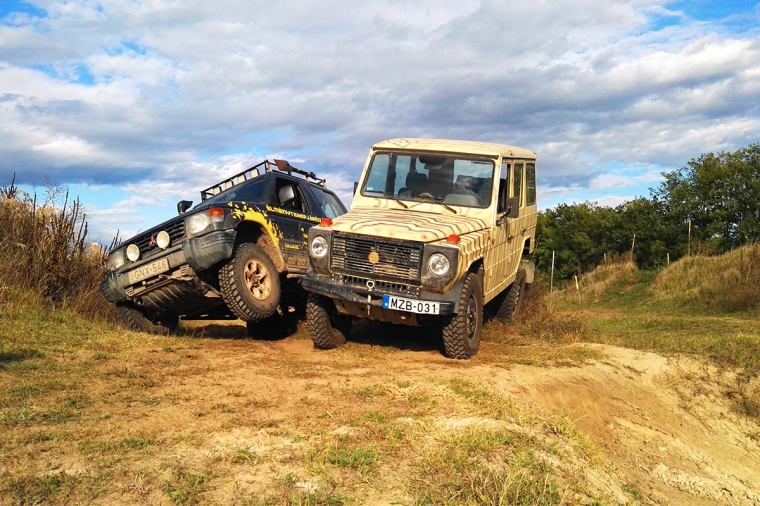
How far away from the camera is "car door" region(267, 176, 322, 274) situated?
27.3ft

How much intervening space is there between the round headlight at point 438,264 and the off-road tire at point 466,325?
15.4 inches

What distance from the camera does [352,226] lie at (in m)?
6.66

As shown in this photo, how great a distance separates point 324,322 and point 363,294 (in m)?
0.87

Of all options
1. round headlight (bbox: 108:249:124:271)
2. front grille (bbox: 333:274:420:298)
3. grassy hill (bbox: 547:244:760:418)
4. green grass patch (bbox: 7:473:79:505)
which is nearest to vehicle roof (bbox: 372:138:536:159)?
Result: front grille (bbox: 333:274:420:298)

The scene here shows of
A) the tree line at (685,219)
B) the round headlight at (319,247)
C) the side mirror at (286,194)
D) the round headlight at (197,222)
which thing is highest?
the tree line at (685,219)

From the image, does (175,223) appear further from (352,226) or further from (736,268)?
(736,268)

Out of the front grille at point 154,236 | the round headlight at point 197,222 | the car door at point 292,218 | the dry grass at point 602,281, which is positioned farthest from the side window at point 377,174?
the dry grass at point 602,281

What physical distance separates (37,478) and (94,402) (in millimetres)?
1489

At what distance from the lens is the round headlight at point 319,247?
6703 mm

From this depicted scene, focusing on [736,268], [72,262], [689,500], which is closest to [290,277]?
[72,262]

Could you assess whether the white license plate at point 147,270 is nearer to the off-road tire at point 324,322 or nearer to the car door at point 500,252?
the off-road tire at point 324,322

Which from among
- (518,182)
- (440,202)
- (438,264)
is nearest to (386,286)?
(438,264)

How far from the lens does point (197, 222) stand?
7.20 m

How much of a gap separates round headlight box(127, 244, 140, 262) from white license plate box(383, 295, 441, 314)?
317cm
